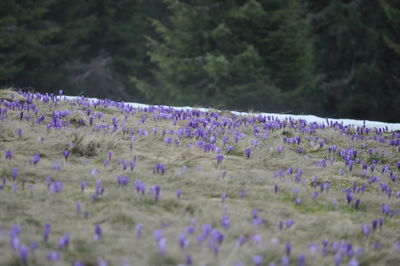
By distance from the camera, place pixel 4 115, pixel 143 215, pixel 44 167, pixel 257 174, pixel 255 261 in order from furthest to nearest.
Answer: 1. pixel 4 115
2. pixel 257 174
3. pixel 44 167
4. pixel 143 215
5. pixel 255 261

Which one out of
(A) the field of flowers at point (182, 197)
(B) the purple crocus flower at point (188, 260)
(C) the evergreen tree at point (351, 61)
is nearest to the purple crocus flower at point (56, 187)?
(A) the field of flowers at point (182, 197)

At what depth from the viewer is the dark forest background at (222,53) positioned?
763 inches

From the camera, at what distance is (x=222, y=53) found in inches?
785

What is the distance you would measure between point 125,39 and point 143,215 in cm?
2285

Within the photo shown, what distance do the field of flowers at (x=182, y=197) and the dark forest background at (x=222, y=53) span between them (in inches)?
521

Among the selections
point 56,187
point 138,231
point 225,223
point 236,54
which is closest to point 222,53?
point 236,54

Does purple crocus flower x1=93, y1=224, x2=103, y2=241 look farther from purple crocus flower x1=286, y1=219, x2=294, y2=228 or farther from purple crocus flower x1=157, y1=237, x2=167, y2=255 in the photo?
purple crocus flower x1=286, y1=219, x2=294, y2=228

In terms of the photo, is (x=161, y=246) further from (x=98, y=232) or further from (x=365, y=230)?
(x=365, y=230)

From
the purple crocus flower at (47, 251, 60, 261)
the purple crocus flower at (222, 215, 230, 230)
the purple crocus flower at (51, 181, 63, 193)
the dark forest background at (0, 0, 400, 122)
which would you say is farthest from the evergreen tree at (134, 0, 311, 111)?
the purple crocus flower at (47, 251, 60, 261)

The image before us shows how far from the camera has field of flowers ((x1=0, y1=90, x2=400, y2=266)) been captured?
2.49 m

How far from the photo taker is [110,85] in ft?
80.2

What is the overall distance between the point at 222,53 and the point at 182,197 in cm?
1701

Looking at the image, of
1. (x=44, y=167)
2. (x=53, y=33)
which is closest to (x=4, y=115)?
(x=44, y=167)

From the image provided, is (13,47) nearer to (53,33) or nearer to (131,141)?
(53,33)
